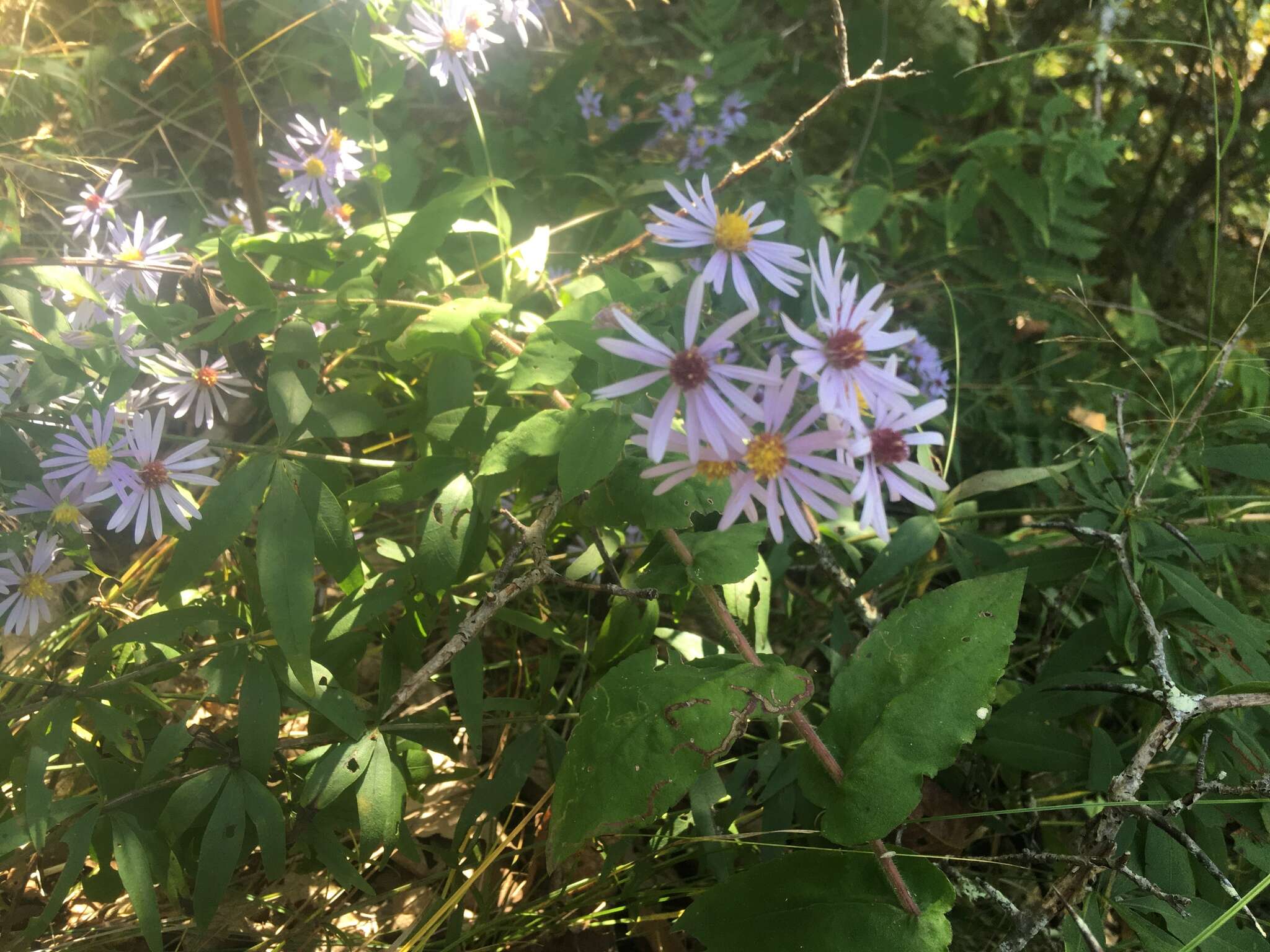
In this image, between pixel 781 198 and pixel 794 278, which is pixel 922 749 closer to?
pixel 794 278

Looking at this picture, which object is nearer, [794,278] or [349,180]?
[794,278]

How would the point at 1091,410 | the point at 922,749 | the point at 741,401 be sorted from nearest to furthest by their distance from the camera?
the point at 741,401, the point at 922,749, the point at 1091,410

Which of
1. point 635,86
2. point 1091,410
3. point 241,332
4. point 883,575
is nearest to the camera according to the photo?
point 241,332

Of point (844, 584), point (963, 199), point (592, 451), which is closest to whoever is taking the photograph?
point (592, 451)

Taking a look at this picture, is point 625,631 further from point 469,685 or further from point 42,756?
point 42,756

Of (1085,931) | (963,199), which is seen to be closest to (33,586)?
(1085,931)

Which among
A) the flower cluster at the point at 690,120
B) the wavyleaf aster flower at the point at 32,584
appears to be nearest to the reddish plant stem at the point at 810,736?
the wavyleaf aster flower at the point at 32,584

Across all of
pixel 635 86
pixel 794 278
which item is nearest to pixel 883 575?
pixel 794 278
